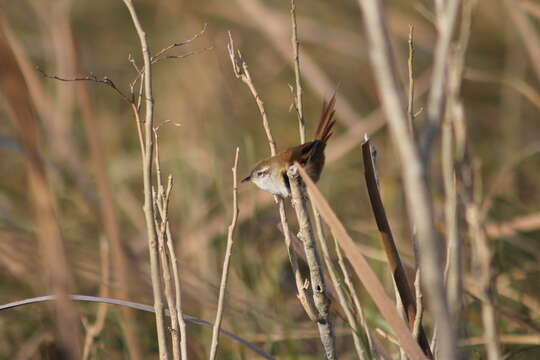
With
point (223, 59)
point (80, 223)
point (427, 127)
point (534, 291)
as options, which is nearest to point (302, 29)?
point (223, 59)

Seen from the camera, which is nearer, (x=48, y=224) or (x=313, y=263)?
(x=48, y=224)

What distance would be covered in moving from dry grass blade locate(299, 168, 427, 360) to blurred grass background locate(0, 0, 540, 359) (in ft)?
0.87

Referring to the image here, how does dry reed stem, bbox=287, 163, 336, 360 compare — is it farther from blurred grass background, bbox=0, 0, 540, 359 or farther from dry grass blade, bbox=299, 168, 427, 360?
blurred grass background, bbox=0, 0, 540, 359

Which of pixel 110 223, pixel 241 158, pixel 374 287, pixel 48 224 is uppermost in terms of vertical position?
pixel 241 158

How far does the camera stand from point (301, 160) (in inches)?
33.4

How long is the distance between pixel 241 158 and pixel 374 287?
2.31m

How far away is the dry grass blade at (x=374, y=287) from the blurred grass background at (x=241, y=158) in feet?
0.87

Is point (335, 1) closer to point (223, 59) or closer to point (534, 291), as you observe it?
point (223, 59)

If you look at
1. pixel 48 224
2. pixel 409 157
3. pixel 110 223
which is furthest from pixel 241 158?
pixel 409 157

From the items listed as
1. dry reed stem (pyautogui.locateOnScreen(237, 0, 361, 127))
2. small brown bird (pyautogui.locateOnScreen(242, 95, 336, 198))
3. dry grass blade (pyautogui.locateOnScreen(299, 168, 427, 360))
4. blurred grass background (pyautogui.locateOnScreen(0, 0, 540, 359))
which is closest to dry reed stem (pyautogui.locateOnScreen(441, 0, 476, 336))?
dry grass blade (pyautogui.locateOnScreen(299, 168, 427, 360))

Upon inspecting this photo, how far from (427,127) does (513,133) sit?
2259 mm

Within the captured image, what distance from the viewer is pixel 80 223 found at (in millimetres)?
2422

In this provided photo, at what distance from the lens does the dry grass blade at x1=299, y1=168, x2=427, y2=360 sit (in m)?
0.69

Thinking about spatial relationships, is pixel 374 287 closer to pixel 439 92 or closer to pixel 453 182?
pixel 453 182
